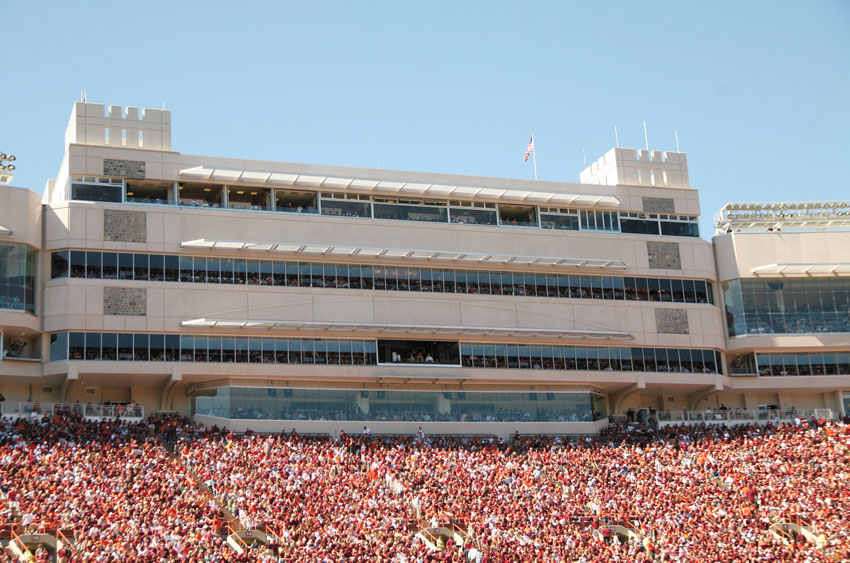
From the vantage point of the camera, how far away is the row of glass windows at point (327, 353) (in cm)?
4650

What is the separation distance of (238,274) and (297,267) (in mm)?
2751

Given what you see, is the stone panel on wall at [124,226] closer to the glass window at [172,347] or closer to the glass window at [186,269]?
the glass window at [186,269]

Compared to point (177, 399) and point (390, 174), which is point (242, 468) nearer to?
point (177, 399)

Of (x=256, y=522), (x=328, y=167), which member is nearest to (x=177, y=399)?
(x=328, y=167)

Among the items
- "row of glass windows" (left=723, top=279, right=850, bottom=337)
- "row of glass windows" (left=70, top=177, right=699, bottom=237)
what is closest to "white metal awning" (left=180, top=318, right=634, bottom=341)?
"row of glass windows" (left=70, top=177, right=699, bottom=237)

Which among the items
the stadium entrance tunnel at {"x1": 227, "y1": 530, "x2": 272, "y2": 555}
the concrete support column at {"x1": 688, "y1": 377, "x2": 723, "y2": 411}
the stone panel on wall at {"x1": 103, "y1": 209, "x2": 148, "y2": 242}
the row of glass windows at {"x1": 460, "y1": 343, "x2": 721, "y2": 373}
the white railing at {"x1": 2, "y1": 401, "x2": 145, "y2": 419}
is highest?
the stone panel on wall at {"x1": 103, "y1": 209, "x2": 148, "y2": 242}

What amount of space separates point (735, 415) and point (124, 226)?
30.9 m

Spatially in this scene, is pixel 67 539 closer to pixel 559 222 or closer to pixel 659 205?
pixel 559 222

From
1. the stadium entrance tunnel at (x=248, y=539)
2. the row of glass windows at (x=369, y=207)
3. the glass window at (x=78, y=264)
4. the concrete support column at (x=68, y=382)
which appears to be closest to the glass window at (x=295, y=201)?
the row of glass windows at (x=369, y=207)

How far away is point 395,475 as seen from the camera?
137 feet

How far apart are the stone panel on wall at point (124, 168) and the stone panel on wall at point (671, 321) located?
2604cm

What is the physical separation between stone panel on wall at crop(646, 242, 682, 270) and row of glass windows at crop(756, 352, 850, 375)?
6.44 metres

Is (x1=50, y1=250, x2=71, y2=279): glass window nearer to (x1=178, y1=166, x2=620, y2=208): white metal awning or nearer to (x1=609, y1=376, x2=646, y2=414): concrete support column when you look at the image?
(x1=178, y1=166, x2=620, y2=208): white metal awning

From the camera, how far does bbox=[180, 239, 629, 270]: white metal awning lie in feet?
160
